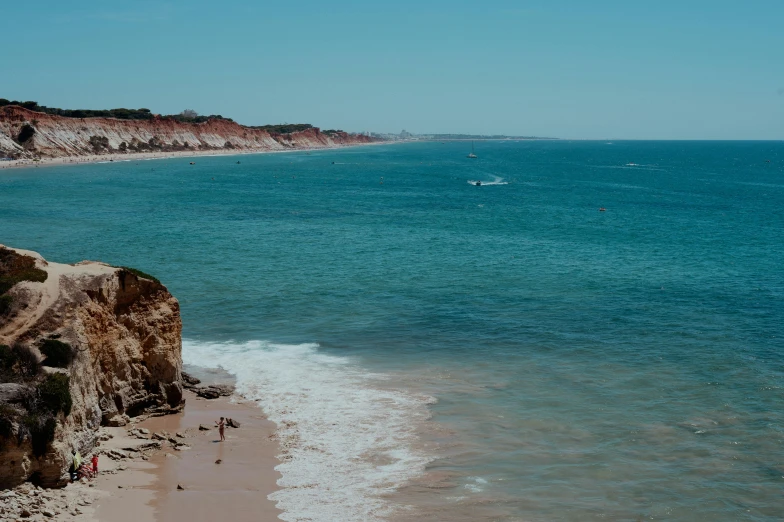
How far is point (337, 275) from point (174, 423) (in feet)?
76.5

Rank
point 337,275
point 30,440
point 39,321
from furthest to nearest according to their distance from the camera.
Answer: point 337,275 → point 39,321 → point 30,440

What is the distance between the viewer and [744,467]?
21.0 metres

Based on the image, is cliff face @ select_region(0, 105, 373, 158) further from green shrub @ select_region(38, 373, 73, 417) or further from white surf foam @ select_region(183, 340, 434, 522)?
green shrub @ select_region(38, 373, 73, 417)

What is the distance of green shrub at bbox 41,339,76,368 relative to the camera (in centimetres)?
1911

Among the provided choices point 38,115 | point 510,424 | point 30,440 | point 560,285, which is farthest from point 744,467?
point 38,115

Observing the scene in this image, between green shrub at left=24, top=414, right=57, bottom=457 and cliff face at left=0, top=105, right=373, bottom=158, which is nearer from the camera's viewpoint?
green shrub at left=24, top=414, right=57, bottom=457

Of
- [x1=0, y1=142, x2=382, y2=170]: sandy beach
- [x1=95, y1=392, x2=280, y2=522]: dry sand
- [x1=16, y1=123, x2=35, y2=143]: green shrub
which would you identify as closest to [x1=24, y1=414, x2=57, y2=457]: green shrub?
[x1=95, y1=392, x2=280, y2=522]: dry sand

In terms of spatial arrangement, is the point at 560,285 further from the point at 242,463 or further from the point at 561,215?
the point at 561,215

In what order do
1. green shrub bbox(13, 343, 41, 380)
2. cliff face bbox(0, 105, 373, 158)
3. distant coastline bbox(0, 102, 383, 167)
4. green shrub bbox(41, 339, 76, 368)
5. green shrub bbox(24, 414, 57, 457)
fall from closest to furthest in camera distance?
green shrub bbox(24, 414, 57, 457) < green shrub bbox(13, 343, 41, 380) < green shrub bbox(41, 339, 76, 368) < distant coastline bbox(0, 102, 383, 167) < cliff face bbox(0, 105, 373, 158)

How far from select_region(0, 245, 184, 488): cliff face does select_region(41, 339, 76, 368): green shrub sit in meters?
0.14

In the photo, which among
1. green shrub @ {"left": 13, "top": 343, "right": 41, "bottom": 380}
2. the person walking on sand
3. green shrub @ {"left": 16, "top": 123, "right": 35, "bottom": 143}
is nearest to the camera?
green shrub @ {"left": 13, "top": 343, "right": 41, "bottom": 380}

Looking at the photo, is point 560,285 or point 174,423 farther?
point 560,285

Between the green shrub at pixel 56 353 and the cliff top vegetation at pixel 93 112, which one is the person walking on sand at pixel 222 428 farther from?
the cliff top vegetation at pixel 93 112

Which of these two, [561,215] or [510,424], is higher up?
[561,215]
